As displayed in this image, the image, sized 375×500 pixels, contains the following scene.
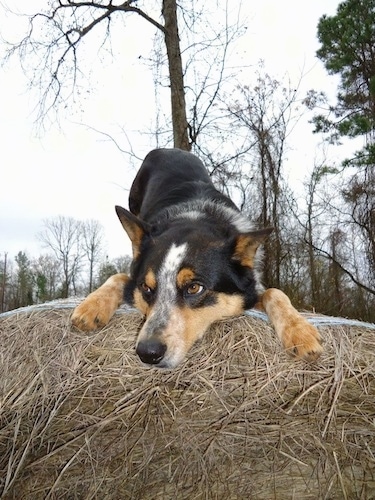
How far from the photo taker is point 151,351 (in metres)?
2.66

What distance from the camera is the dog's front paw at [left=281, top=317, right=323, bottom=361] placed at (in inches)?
107

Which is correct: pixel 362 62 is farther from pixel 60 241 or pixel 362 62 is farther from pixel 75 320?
pixel 60 241

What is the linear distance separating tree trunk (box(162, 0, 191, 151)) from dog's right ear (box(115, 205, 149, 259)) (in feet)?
24.4

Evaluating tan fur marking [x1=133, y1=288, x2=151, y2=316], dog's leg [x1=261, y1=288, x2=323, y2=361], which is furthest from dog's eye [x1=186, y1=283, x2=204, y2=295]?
dog's leg [x1=261, y1=288, x2=323, y2=361]

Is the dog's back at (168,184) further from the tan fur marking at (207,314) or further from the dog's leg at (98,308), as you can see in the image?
the tan fur marking at (207,314)

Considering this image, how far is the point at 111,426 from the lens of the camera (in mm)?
2623

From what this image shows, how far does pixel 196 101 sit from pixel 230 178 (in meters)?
2.40

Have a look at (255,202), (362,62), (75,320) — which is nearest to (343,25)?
(362,62)

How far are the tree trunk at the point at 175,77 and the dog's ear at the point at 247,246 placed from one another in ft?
25.4

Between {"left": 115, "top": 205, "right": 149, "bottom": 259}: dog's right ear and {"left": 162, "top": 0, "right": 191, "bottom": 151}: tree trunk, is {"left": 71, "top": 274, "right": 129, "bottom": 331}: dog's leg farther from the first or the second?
{"left": 162, "top": 0, "right": 191, "bottom": 151}: tree trunk

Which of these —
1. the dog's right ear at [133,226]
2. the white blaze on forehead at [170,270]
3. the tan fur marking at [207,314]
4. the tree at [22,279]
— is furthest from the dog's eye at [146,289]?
the tree at [22,279]

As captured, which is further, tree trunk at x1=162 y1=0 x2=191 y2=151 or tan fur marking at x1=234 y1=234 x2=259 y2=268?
tree trunk at x1=162 y1=0 x2=191 y2=151

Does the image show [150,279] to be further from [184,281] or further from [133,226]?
[133,226]

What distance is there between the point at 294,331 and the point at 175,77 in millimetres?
9503
